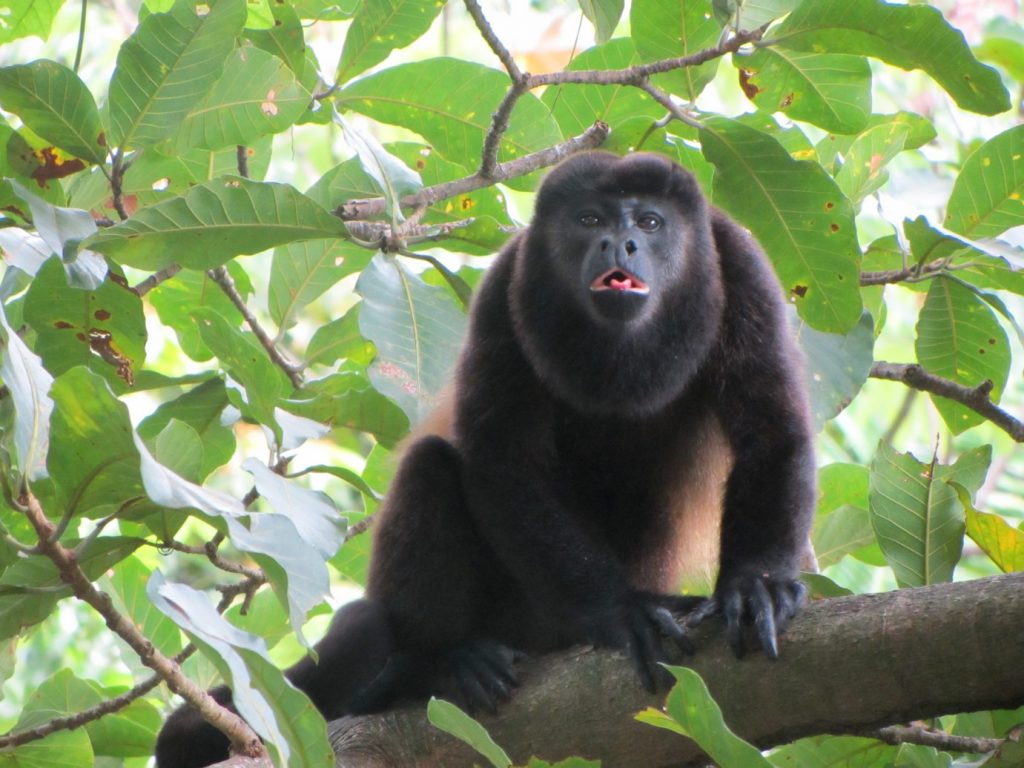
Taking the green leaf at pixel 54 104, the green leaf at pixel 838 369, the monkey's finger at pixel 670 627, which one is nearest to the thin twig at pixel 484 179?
the green leaf at pixel 54 104

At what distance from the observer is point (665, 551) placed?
9.90ft

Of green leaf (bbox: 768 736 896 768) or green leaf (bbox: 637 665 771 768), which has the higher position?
green leaf (bbox: 637 665 771 768)

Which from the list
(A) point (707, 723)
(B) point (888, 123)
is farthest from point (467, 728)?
(B) point (888, 123)

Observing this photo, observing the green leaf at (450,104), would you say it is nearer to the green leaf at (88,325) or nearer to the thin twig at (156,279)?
the thin twig at (156,279)

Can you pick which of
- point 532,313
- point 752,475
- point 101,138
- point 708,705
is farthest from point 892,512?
point 101,138

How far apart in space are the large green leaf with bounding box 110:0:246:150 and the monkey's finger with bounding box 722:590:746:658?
4.30 ft

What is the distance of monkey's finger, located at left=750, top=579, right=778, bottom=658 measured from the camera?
1.92 metres

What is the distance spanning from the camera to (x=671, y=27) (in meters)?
2.54

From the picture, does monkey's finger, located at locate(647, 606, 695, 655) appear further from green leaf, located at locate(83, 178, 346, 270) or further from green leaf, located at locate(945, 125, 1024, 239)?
green leaf, located at locate(945, 125, 1024, 239)

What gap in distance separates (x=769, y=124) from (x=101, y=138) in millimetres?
1472

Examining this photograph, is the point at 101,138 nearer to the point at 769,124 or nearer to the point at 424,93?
the point at 424,93

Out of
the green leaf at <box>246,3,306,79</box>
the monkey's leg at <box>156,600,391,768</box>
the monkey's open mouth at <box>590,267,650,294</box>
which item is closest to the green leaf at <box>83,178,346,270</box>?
the green leaf at <box>246,3,306,79</box>

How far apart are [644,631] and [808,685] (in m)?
0.40

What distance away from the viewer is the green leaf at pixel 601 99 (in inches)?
112
